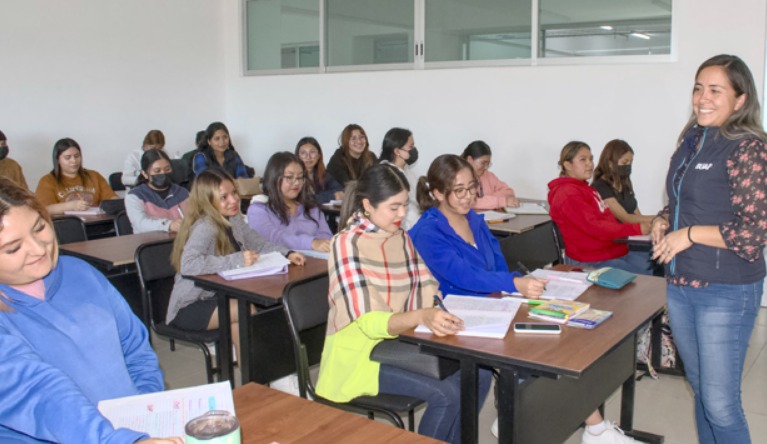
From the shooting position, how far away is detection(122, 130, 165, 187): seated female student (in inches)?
263

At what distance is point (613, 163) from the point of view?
14.3 ft

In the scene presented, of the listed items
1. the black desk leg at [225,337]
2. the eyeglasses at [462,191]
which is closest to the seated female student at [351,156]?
the black desk leg at [225,337]

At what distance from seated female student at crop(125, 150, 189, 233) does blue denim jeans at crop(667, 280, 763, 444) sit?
3110mm

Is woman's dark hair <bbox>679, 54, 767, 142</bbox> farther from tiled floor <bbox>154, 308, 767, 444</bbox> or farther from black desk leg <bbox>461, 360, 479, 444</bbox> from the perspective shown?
tiled floor <bbox>154, 308, 767, 444</bbox>

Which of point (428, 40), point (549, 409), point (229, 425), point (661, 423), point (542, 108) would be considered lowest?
point (661, 423)

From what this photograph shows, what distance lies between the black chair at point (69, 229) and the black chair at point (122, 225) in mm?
269

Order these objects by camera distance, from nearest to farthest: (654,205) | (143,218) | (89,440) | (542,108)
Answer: (89,440), (143,218), (654,205), (542,108)

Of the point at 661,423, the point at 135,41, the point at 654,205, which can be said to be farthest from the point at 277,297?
the point at 135,41

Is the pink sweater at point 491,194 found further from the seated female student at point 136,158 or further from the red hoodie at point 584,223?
the seated female student at point 136,158

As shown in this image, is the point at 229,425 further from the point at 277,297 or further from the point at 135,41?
the point at 135,41

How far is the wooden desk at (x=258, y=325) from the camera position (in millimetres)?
2863

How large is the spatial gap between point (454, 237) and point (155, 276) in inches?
55.7

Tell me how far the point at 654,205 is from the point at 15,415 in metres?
5.20

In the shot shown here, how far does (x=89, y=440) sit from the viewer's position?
1.23 metres
